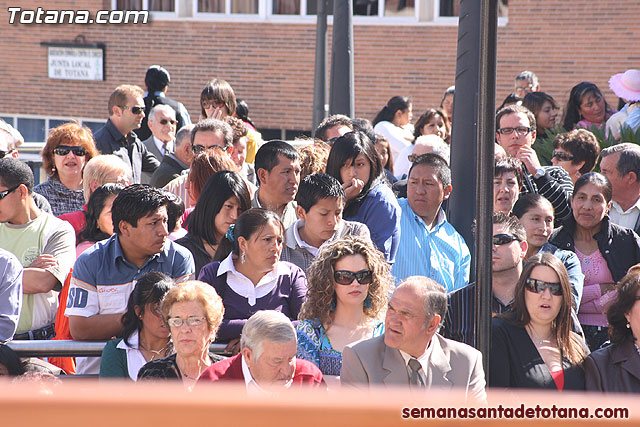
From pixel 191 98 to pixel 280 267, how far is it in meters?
13.9

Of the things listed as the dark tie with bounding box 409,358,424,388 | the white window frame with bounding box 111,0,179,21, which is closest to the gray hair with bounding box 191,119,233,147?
the dark tie with bounding box 409,358,424,388

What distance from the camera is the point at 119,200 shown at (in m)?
4.37

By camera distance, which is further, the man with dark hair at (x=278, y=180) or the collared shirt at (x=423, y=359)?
the man with dark hair at (x=278, y=180)

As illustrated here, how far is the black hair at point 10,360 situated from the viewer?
3949mm

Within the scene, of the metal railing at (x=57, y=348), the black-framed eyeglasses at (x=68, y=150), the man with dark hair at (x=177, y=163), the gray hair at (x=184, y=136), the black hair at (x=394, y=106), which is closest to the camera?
the metal railing at (x=57, y=348)

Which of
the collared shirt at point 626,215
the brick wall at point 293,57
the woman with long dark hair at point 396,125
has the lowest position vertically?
the collared shirt at point 626,215

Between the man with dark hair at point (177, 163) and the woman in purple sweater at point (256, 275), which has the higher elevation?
the man with dark hair at point (177, 163)

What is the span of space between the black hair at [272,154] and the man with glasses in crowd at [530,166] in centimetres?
180

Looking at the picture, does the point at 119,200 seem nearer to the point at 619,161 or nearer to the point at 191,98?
the point at 619,161

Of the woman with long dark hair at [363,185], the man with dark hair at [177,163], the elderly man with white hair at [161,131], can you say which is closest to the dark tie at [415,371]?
the woman with long dark hair at [363,185]

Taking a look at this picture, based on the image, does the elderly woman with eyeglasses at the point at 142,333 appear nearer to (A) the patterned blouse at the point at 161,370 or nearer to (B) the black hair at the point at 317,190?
(A) the patterned blouse at the point at 161,370

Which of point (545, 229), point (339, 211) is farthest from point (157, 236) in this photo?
point (545, 229)

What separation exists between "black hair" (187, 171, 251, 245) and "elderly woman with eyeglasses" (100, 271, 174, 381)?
91 centimetres

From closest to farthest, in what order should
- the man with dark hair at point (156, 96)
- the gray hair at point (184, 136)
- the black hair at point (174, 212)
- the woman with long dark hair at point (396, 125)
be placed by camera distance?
the black hair at point (174, 212) < the gray hair at point (184, 136) < the woman with long dark hair at point (396, 125) < the man with dark hair at point (156, 96)
